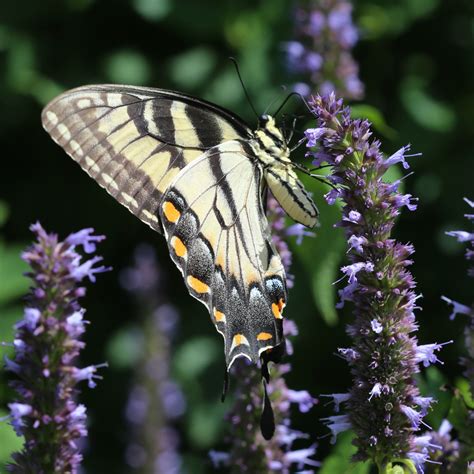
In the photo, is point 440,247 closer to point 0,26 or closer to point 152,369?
point 152,369

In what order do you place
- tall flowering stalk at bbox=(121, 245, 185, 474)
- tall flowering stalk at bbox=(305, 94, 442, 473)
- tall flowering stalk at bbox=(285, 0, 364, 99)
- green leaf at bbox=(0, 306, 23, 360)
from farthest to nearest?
green leaf at bbox=(0, 306, 23, 360) → tall flowering stalk at bbox=(121, 245, 185, 474) → tall flowering stalk at bbox=(285, 0, 364, 99) → tall flowering stalk at bbox=(305, 94, 442, 473)

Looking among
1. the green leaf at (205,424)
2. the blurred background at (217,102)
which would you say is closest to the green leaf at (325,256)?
the blurred background at (217,102)

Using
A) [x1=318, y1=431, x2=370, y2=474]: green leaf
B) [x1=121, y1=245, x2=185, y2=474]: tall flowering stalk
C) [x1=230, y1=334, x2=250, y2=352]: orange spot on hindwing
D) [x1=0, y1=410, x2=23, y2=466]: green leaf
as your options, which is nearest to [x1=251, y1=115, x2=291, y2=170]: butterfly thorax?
[x1=230, y1=334, x2=250, y2=352]: orange spot on hindwing

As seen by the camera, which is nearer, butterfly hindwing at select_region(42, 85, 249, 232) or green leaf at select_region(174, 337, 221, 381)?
butterfly hindwing at select_region(42, 85, 249, 232)

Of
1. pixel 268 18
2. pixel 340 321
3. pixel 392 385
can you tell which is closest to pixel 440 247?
pixel 340 321

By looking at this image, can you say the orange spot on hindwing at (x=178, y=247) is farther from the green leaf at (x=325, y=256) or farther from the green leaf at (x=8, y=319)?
the green leaf at (x=8, y=319)

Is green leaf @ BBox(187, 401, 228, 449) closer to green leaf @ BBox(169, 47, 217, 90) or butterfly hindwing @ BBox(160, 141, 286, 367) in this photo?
Answer: green leaf @ BBox(169, 47, 217, 90)
